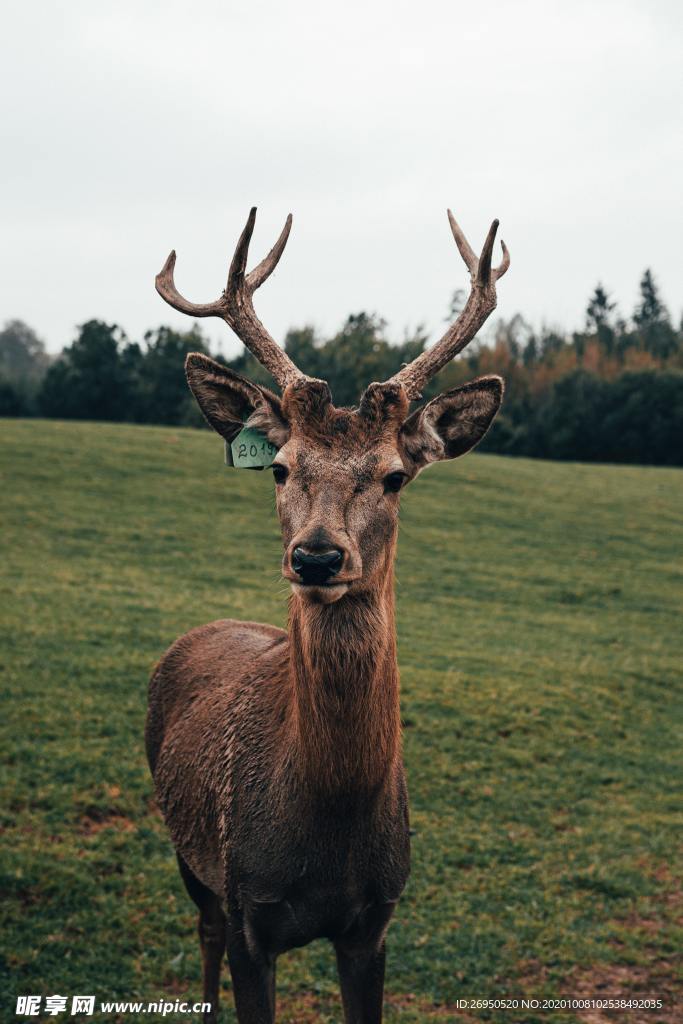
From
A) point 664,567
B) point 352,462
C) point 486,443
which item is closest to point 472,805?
point 352,462

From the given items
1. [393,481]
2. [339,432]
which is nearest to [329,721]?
[393,481]

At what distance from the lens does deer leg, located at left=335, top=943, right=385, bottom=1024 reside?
420 centimetres

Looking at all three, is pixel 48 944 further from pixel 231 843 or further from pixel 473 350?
pixel 473 350

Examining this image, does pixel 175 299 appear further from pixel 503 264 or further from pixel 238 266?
pixel 503 264

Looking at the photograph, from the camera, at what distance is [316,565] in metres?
3.34

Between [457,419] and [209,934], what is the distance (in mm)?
3320

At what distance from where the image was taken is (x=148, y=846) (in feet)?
25.1

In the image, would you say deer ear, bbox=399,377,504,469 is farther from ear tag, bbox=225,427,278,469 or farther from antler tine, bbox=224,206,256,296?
antler tine, bbox=224,206,256,296

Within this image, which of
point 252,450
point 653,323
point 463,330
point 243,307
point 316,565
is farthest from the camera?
point 653,323

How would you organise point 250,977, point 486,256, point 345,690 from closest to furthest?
1. point 345,690
2. point 250,977
3. point 486,256

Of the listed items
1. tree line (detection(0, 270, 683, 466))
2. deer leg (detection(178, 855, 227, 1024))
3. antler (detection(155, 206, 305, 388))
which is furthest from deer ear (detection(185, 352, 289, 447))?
tree line (detection(0, 270, 683, 466))

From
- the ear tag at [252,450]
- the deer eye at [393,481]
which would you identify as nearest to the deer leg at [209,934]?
the ear tag at [252,450]

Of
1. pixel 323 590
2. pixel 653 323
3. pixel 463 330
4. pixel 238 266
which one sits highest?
pixel 653 323

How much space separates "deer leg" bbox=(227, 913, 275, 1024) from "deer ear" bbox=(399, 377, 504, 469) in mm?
2220
